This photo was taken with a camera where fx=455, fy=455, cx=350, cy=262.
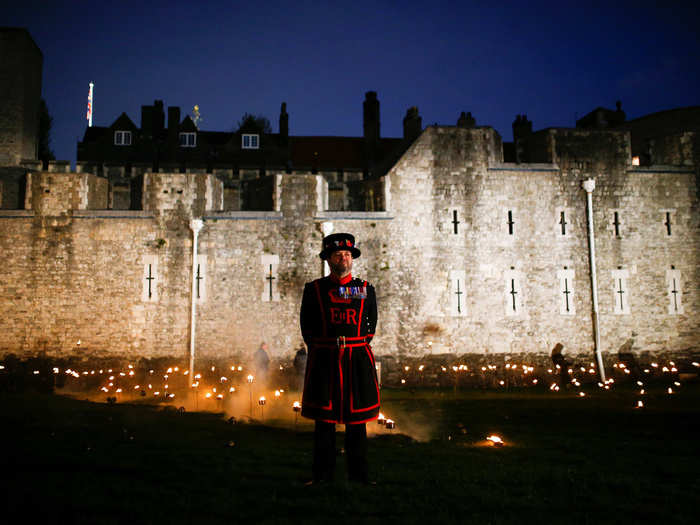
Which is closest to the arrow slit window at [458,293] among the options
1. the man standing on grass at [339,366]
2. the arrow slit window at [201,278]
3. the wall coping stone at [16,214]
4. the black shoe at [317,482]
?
the arrow slit window at [201,278]

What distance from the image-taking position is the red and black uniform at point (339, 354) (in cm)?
450

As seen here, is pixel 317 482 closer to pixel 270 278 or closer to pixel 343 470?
pixel 343 470

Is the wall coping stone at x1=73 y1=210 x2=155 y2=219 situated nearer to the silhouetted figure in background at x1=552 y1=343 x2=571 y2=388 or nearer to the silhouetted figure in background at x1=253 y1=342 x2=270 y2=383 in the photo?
the silhouetted figure in background at x1=253 y1=342 x2=270 y2=383

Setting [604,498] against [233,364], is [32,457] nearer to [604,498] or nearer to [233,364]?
[604,498]

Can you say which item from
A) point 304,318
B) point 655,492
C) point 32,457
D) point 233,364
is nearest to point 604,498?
point 655,492

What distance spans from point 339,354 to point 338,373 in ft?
0.62

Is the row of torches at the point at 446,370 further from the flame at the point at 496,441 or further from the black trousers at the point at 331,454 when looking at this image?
the black trousers at the point at 331,454

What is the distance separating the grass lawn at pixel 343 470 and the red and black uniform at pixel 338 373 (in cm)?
36

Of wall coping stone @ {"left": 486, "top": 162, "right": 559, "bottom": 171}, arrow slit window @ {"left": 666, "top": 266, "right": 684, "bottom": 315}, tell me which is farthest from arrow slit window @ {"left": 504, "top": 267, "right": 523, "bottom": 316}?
arrow slit window @ {"left": 666, "top": 266, "right": 684, "bottom": 315}

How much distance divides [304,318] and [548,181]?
41.2ft

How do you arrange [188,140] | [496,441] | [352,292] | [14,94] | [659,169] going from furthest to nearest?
[188,140]
[14,94]
[659,169]
[496,441]
[352,292]

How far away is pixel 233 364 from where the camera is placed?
44.0 feet

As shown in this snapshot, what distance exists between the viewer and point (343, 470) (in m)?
5.14

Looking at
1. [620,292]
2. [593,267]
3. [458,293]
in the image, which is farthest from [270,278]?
[620,292]
